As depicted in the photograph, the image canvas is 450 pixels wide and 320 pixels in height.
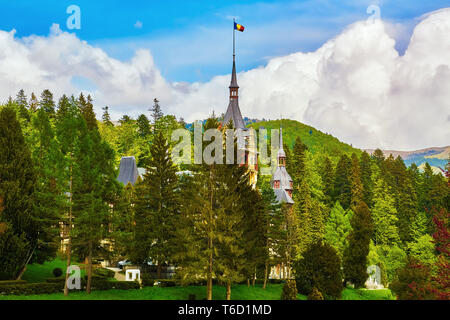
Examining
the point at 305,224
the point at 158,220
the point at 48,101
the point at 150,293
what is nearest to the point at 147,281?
the point at 150,293

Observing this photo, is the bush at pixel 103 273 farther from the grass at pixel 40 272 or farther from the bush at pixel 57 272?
the bush at pixel 57 272

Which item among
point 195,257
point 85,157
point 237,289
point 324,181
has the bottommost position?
point 237,289

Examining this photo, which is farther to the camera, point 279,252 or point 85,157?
point 279,252

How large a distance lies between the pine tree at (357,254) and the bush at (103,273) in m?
38.8

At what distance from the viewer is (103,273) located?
51.4 metres

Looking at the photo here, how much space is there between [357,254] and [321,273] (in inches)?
721

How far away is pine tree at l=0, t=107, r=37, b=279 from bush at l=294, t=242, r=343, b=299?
3123 centimetres

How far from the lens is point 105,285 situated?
46.6m

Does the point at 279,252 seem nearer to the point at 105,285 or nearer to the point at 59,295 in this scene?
the point at 105,285

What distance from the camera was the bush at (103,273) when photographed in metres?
50.9

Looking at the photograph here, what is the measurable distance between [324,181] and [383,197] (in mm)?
13953

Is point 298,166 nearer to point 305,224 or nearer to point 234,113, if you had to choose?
point 234,113
